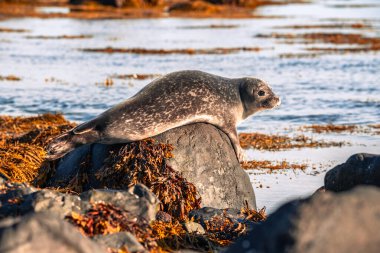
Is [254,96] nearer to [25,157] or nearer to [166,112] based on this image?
[166,112]

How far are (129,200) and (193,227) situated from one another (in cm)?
102

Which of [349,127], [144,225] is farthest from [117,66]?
[144,225]

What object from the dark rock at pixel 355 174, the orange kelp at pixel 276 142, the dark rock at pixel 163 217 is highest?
the dark rock at pixel 355 174

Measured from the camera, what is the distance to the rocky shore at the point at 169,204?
12.8 ft

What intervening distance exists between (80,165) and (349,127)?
29.0ft

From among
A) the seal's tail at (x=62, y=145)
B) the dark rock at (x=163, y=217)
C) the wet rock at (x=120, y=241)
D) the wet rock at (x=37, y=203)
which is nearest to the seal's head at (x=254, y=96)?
the seal's tail at (x=62, y=145)

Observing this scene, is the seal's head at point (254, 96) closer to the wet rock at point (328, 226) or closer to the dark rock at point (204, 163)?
the dark rock at point (204, 163)

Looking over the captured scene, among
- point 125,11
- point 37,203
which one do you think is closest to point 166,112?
point 37,203

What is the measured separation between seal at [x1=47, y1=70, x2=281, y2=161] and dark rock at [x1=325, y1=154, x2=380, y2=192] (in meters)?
1.06

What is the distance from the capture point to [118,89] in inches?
902

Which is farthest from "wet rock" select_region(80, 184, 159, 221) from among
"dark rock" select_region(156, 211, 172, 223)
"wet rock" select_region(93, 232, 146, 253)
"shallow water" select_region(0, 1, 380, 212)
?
"shallow water" select_region(0, 1, 380, 212)

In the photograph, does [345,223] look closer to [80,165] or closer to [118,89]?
→ [80,165]

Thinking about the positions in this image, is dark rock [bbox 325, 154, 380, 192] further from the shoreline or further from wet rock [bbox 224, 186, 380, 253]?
the shoreline

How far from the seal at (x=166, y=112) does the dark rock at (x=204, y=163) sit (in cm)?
10
